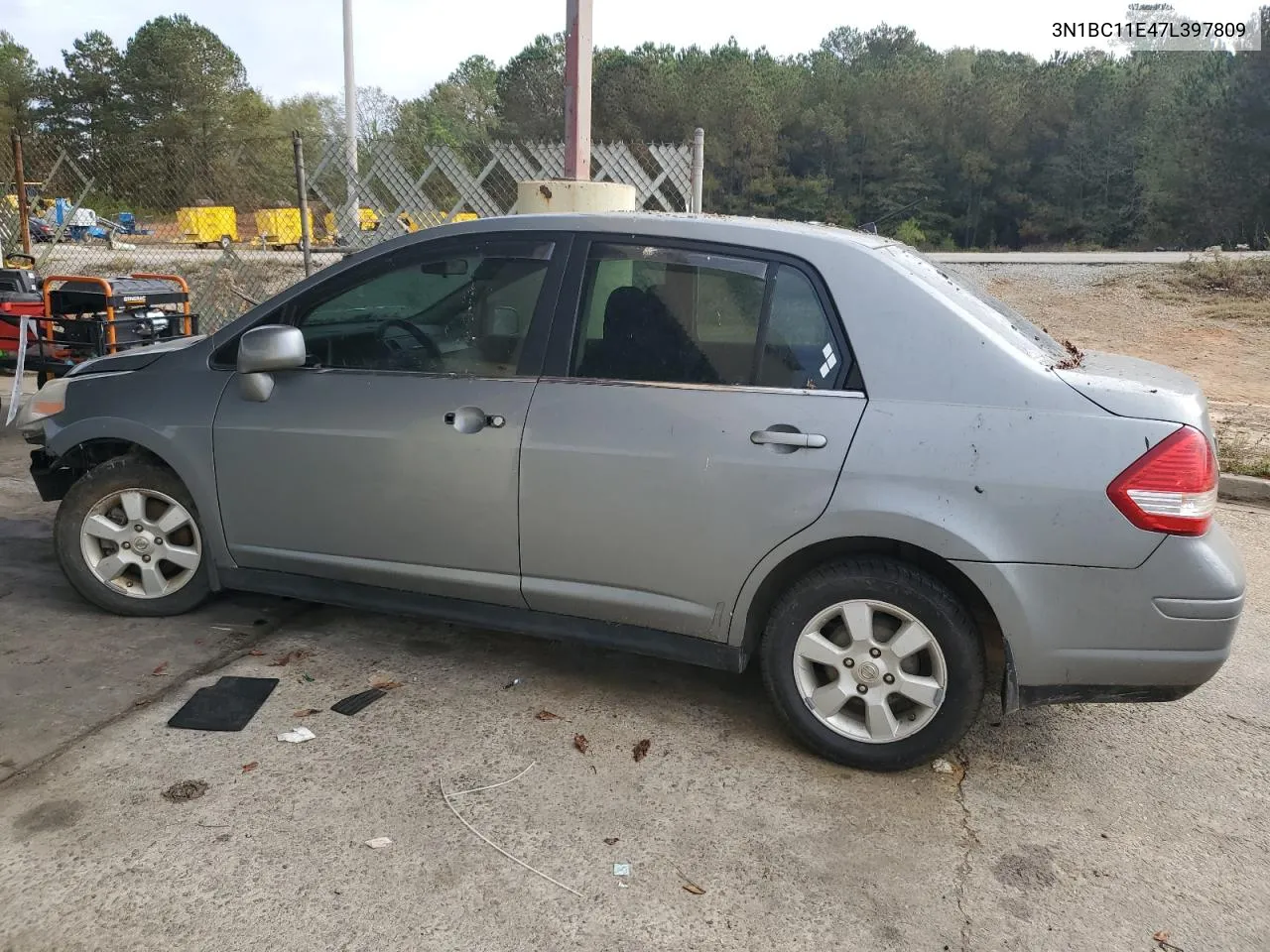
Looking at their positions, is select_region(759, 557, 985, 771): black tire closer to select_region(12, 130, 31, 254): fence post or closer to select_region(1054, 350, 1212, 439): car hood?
select_region(1054, 350, 1212, 439): car hood

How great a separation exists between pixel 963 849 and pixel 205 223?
19985 mm

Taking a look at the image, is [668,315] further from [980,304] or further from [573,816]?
[573,816]

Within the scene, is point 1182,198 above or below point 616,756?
above

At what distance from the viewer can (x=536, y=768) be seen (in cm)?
325

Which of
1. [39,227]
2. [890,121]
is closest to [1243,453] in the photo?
[39,227]

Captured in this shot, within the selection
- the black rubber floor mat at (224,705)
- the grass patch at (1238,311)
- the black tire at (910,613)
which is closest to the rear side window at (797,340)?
the black tire at (910,613)

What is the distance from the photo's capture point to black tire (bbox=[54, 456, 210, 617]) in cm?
419

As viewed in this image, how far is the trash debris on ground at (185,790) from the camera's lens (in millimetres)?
2996

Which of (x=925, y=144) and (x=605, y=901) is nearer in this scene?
(x=605, y=901)

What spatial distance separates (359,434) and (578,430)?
89 centimetres

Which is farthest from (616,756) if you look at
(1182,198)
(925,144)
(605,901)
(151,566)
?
(925,144)

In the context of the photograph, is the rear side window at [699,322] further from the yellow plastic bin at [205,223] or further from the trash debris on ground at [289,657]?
the yellow plastic bin at [205,223]

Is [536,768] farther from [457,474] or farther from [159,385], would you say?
[159,385]

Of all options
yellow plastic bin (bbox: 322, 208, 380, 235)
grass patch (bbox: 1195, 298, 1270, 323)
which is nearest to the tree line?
grass patch (bbox: 1195, 298, 1270, 323)
